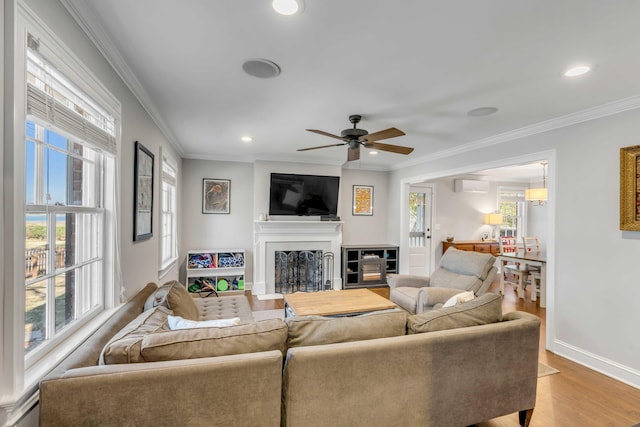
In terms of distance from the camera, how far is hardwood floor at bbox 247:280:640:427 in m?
2.08

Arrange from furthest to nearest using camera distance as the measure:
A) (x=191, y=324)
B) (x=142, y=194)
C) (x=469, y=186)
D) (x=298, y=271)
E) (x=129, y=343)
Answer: (x=469, y=186)
(x=298, y=271)
(x=142, y=194)
(x=191, y=324)
(x=129, y=343)

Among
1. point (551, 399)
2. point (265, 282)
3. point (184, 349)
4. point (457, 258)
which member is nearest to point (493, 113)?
point (457, 258)

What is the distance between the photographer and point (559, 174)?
309cm

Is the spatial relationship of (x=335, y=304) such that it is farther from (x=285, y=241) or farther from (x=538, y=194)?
(x=538, y=194)

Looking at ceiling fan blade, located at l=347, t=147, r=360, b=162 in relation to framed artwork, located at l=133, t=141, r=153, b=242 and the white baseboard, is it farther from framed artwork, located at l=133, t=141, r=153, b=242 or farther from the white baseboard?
the white baseboard

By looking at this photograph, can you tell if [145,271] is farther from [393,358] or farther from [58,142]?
[393,358]

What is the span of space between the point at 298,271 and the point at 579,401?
412 cm

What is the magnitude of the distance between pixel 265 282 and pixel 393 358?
397cm

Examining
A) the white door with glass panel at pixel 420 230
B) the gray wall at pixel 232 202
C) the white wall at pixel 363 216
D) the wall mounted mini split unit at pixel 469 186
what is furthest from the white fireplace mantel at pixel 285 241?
the wall mounted mini split unit at pixel 469 186

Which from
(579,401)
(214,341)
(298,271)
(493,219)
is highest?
(493,219)

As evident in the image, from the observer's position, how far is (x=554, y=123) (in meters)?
3.11

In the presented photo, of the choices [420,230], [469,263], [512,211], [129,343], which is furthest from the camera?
[512,211]

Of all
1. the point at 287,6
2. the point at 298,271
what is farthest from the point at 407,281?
the point at 287,6

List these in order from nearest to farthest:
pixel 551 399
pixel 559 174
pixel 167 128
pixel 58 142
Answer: pixel 58 142
pixel 551 399
pixel 559 174
pixel 167 128
